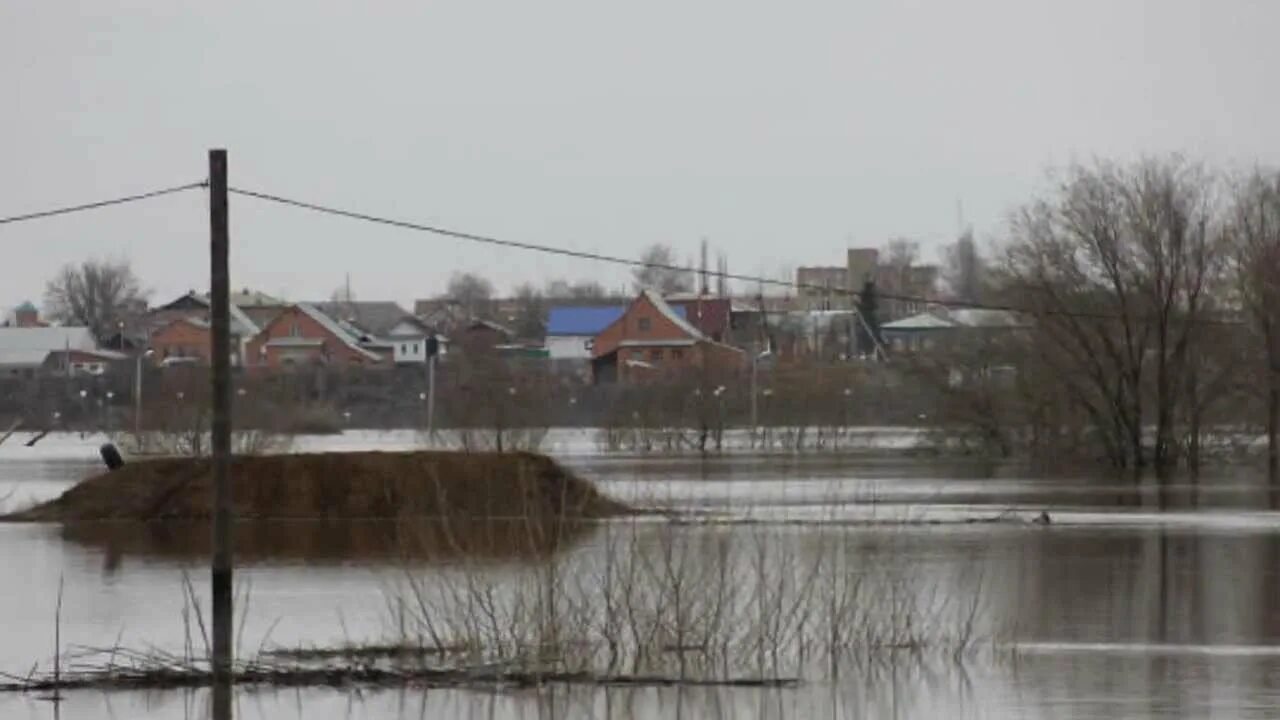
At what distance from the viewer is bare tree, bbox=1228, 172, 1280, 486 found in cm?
8206

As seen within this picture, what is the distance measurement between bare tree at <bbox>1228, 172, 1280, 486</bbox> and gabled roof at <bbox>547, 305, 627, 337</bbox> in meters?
85.1

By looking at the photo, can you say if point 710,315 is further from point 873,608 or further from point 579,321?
point 873,608

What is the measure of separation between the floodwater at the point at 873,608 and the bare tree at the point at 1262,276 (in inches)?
965

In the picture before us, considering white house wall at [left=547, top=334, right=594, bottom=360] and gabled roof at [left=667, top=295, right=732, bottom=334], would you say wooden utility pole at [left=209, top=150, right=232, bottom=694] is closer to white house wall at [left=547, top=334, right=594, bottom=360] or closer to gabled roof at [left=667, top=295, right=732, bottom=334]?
white house wall at [left=547, top=334, right=594, bottom=360]

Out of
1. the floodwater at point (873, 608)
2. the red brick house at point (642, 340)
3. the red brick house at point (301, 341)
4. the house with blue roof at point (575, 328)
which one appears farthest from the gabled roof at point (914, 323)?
the floodwater at point (873, 608)

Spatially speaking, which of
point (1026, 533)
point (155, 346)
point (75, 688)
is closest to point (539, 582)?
point (75, 688)

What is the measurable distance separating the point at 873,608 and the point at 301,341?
133873mm

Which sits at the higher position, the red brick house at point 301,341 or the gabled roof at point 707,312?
the gabled roof at point 707,312

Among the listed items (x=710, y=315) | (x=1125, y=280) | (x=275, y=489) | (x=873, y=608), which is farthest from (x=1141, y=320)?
(x=710, y=315)

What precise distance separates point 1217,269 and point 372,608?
57638 millimetres

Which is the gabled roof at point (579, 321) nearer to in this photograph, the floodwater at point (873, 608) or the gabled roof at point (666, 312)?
the gabled roof at point (666, 312)

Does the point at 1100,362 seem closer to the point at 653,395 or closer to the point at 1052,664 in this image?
the point at 653,395

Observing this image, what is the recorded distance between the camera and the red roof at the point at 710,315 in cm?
16375

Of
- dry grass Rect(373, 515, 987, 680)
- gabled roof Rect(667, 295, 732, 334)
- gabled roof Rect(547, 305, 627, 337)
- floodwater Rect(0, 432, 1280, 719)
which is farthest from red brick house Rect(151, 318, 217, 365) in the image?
dry grass Rect(373, 515, 987, 680)
